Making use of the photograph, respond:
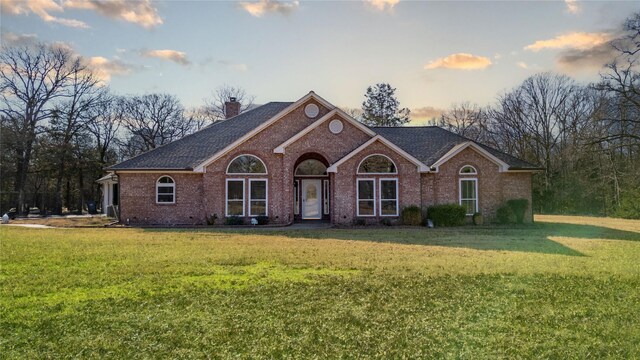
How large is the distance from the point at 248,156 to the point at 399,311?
59.1 feet

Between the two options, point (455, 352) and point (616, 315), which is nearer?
point (455, 352)

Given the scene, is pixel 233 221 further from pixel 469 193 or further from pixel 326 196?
pixel 469 193

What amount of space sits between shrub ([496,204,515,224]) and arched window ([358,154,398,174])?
5870mm

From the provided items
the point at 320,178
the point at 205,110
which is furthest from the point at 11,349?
the point at 205,110

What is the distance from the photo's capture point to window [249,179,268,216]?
78.8 ft

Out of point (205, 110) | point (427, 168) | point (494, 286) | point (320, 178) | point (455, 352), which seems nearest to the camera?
point (455, 352)

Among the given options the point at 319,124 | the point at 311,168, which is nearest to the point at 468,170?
the point at 319,124

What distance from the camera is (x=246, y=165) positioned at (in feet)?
78.9

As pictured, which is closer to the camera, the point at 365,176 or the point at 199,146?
the point at 365,176

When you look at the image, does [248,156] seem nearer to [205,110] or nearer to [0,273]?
[0,273]

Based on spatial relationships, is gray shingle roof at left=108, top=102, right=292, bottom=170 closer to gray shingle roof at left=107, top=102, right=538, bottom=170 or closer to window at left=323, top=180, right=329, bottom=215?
gray shingle roof at left=107, top=102, right=538, bottom=170

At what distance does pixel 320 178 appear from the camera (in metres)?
27.1

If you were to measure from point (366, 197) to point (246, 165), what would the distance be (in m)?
6.24

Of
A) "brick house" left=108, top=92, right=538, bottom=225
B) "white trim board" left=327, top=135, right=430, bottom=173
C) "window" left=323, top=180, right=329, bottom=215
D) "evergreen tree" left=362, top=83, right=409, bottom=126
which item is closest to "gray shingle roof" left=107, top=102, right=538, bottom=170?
"brick house" left=108, top=92, right=538, bottom=225
